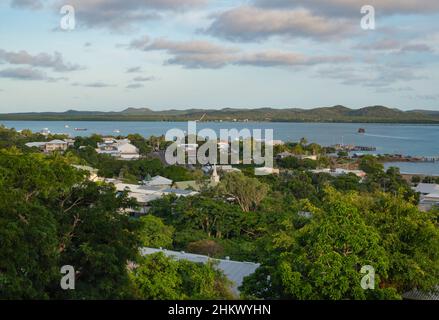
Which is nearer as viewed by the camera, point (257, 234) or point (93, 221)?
point (93, 221)

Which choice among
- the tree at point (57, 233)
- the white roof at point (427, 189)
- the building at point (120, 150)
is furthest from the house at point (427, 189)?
the building at point (120, 150)

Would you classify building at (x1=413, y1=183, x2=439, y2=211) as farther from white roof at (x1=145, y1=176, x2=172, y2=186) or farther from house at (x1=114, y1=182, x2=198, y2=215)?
white roof at (x1=145, y1=176, x2=172, y2=186)

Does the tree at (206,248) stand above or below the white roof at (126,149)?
below

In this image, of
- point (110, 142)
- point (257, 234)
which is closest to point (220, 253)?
point (257, 234)

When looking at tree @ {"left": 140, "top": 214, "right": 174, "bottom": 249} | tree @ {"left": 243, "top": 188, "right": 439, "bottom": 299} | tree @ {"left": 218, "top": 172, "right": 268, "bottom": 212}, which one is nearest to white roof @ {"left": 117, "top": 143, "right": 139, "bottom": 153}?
tree @ {"left": 218, "top": 172, "right": 268, "bottom": 212}

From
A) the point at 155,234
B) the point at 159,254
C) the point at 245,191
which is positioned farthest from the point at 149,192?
the point at 159,254

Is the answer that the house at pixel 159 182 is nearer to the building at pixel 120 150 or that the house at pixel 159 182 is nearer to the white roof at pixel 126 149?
the building at pixel 120 150

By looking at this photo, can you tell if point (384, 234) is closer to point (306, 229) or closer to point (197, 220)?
point (306, 229)
